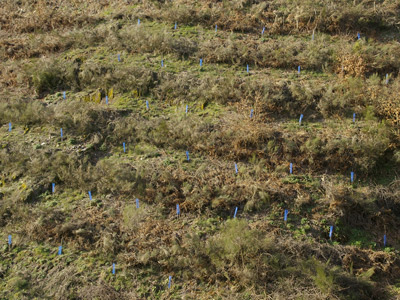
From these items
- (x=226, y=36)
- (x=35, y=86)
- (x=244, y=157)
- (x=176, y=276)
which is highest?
(x=226, y=36)

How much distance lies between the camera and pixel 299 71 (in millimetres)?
11719

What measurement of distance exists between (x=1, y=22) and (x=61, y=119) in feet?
24.7

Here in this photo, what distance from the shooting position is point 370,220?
27.6 feet

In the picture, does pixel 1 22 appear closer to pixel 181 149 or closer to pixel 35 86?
pixel 35 86

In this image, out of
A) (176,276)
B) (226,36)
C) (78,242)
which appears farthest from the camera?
(226,36)

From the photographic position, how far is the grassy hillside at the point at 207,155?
764 cm

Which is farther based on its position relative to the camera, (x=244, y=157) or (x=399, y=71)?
(x=399, y=71)

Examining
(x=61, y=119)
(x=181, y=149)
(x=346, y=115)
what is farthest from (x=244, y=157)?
(x=61, y=119)

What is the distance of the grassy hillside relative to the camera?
7.64m

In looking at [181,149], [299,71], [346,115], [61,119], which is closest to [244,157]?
[181,149]

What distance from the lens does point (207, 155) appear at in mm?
9844

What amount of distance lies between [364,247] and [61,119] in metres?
8.27

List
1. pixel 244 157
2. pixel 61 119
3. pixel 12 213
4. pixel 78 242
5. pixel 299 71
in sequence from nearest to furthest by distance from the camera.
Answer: pixel 78 242
pixel 12 213
pixel 244 157
pixel 61 119
pixel 299 71

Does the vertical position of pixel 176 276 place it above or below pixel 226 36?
below
